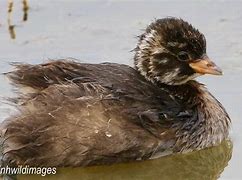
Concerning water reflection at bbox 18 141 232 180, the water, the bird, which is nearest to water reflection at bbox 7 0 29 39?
the water

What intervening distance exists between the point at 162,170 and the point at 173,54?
1140 millimetres

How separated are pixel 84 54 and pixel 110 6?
1.28m

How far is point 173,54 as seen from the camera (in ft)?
33.0

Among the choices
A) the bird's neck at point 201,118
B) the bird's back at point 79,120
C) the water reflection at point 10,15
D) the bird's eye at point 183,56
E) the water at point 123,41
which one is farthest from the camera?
the water reflection at point 10,15

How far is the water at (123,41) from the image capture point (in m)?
9.49

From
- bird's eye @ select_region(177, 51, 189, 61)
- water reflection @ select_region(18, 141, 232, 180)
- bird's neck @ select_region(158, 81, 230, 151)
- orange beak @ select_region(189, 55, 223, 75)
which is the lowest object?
water reflection @ select_region(18, 141, 232, 180)

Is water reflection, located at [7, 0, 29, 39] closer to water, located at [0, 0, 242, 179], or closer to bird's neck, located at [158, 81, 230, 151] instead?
water, located at [0, 0, 242, 179]

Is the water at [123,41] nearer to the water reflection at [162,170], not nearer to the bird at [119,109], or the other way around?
the water reflection at [162,170]

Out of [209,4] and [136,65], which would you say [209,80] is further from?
[209,4]

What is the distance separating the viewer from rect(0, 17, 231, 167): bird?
931cm

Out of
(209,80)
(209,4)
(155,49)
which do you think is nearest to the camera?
(155,49)

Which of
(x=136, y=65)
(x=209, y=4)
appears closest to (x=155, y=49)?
(x=136, y=65)

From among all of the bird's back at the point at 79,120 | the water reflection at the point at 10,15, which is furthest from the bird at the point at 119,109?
the water reflection at the point at 10,15

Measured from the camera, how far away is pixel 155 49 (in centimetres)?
1011
